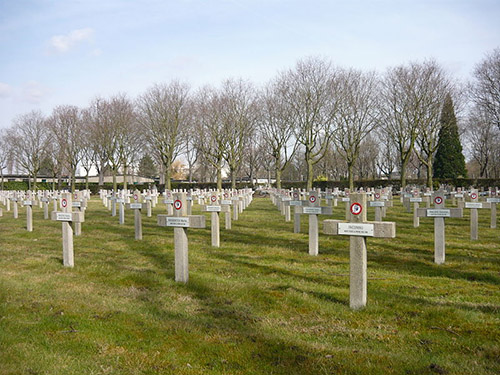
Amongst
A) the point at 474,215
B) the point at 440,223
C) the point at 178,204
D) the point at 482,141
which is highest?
the point at 482,141

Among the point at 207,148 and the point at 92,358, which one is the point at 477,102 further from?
the point at 92,358

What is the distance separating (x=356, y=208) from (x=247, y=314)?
2116 millimetres

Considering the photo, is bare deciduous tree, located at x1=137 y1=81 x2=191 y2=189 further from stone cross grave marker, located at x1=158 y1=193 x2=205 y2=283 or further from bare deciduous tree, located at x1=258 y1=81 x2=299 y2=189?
stone cross grave marker, located at x1=158 y1=193 x2=205 y2=283

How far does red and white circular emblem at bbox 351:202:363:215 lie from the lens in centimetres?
625

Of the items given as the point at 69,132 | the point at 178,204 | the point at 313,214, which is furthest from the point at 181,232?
the point at 69,132

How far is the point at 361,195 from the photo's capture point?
622cm

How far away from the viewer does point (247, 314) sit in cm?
602

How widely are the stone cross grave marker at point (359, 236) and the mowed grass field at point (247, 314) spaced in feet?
0.81

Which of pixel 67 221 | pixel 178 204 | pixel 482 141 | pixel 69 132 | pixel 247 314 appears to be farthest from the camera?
pixel 482 141

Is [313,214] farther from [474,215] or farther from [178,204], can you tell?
[474,215]

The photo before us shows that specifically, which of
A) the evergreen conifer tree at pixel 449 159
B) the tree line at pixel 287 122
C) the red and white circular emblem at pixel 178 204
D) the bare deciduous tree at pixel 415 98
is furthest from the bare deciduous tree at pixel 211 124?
the red and white circular emblem at pixel 178 204

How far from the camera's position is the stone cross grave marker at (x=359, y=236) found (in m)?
6.16

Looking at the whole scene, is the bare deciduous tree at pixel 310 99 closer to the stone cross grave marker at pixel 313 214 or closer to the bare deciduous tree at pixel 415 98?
the bare deciduous tree at pixel 415 98

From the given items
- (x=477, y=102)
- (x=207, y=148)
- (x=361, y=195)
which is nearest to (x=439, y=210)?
(x=361, y=195)
